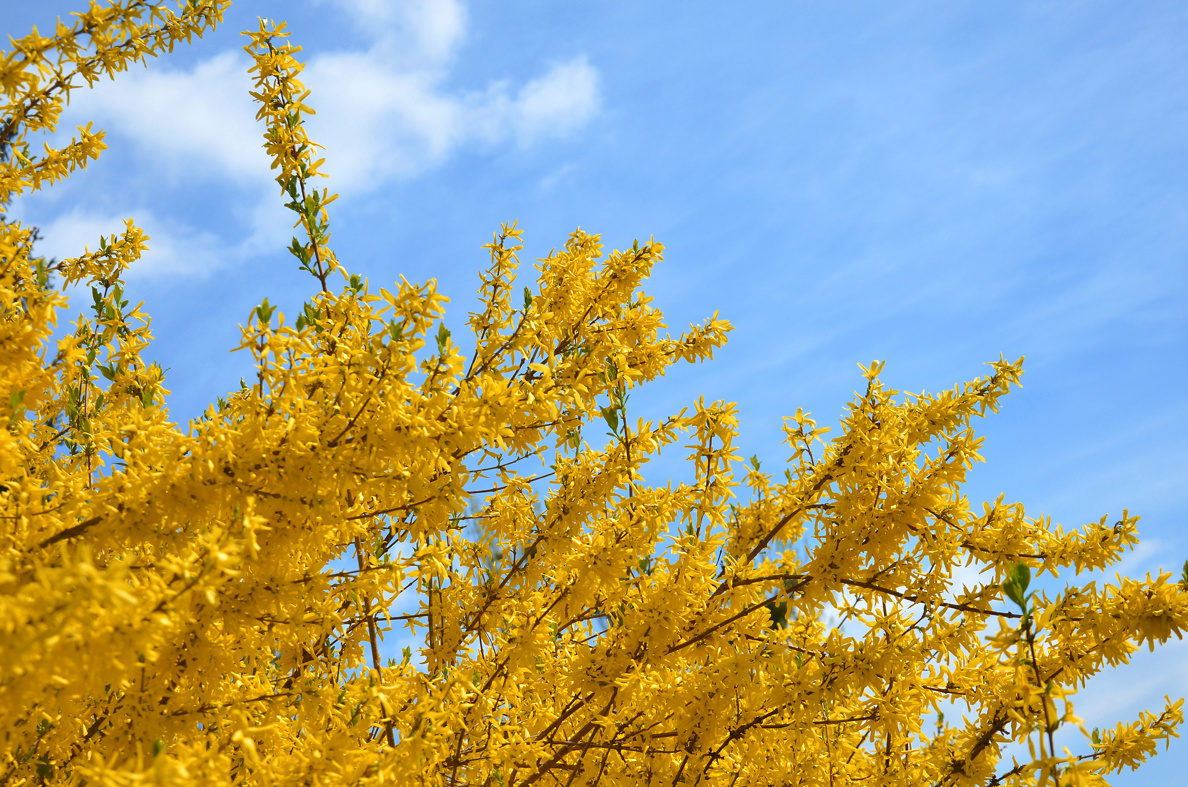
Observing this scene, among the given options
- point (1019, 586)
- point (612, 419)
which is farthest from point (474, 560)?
point (1019, 586)

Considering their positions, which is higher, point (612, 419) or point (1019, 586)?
point (612, 419)

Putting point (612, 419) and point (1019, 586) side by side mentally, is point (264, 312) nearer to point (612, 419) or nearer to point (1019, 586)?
point (612, 419)

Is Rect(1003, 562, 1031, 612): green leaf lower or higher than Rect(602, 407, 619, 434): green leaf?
lower

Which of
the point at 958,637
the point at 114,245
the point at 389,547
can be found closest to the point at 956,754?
the point at 958,637

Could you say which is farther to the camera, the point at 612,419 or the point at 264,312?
the point at 612,419

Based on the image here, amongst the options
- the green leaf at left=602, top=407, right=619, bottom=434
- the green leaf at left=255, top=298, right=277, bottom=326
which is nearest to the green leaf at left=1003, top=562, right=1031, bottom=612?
the green leaf at left=602, top=407, right=619, bottom=434

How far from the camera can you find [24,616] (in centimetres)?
165

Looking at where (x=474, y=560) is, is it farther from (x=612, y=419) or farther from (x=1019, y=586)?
(x=1019, y=586)

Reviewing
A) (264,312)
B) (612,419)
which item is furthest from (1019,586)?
(264,312)

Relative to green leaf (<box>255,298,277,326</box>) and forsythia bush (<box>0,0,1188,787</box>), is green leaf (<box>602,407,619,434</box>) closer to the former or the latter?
forsythia bush (<box>0,0,1188,787</box>)

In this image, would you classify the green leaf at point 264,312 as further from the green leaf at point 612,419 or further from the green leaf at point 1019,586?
the green leaf at point 1019,586

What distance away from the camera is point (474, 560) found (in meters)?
3.76

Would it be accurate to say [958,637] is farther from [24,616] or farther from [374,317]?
[24,616]

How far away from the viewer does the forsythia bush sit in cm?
233
